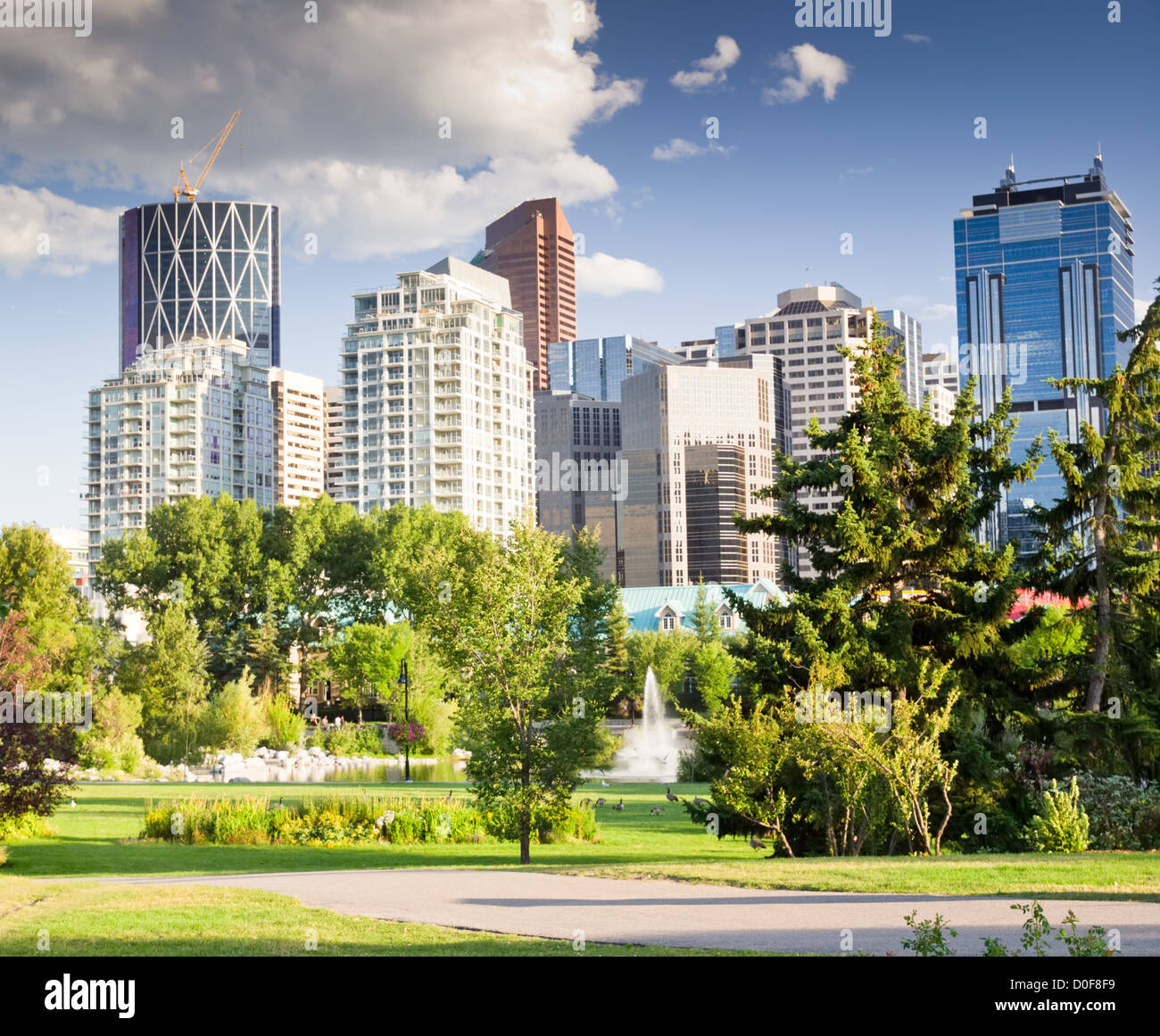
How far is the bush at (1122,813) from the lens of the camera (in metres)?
20.5

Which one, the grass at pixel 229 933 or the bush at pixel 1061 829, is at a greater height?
the grass at pixel 229 933

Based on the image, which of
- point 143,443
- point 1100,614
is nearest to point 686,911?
point 1100,614

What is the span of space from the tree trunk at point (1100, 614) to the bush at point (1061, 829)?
329cm

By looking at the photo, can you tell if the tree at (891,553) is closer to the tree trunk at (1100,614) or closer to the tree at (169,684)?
the tree trunk at (1100,614)

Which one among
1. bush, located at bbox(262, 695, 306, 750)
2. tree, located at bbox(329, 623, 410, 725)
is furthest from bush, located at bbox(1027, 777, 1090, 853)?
tree, located at bbox(329, 623, 410, 725)

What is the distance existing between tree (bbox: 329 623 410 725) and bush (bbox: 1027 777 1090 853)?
55.4 m

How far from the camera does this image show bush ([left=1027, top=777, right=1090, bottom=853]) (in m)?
20.2

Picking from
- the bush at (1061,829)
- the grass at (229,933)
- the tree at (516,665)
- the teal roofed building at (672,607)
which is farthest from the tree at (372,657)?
the grass at (229,933)

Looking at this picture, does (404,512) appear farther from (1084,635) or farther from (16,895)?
(16,895)

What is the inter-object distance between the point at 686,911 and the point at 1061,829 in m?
9.75

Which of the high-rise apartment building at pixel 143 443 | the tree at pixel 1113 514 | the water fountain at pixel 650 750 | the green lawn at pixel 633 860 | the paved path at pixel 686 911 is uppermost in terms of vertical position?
the high-rise apartment building at pixel 143 443

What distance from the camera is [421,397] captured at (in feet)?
574

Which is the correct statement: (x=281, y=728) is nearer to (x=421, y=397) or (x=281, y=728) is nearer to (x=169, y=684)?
(x=169, y=684)
